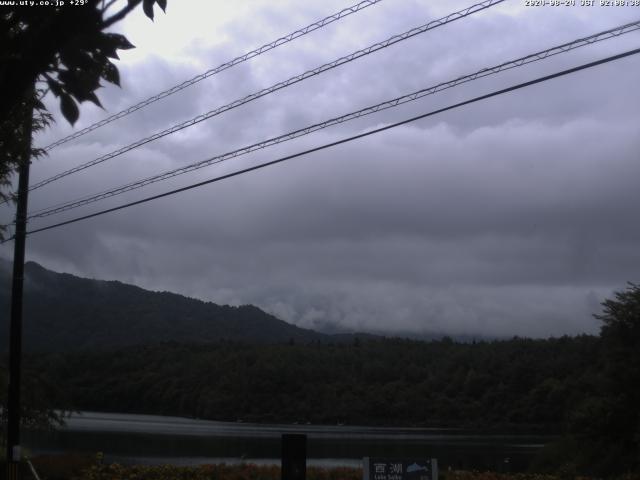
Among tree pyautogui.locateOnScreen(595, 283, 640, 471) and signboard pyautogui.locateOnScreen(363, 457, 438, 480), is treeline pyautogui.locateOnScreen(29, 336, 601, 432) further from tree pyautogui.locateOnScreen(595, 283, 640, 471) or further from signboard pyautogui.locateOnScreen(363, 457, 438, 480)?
signboard pyautogui.locateOnScreen(363, 457, 438, 480)

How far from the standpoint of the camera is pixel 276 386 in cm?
7294

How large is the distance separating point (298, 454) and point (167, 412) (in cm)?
7201

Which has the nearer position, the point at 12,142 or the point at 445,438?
the point at 12,142

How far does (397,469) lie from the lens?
41.9 feet

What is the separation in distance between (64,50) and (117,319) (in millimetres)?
116782

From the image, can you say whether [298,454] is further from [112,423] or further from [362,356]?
[362,356]

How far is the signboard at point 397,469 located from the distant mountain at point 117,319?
107 feet

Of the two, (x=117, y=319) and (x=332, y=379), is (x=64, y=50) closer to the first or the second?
(x=332, y=379)

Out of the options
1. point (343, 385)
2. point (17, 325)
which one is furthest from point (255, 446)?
point (343, 385)

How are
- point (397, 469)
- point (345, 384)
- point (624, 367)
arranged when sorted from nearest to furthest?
point (397, 469)
point (624, 367)
point (345, 384)

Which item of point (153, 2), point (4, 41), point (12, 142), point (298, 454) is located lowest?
point (298, 454)

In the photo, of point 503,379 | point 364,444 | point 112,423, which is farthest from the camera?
point 503,379

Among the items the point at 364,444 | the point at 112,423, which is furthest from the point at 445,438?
the point at 112,423

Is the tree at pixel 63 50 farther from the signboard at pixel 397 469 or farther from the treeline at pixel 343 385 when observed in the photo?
the treeline at pixel 343 385
